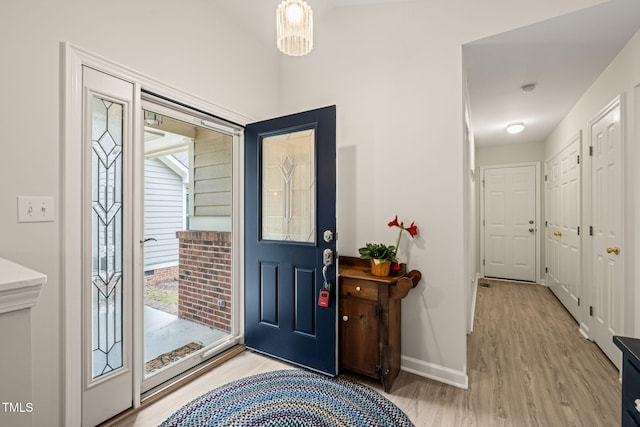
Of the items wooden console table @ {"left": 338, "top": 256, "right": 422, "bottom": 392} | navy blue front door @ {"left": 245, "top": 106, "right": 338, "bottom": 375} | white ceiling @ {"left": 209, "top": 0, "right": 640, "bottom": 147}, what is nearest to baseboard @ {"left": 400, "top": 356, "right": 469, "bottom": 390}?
wooden console table @ {"left": 338, "top": 256, "right": 422, "bottom": 392}

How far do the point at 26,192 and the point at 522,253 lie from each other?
20.5ft

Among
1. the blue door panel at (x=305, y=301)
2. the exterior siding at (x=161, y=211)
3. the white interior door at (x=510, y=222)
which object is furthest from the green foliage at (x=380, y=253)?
the white interior door at (x=510, y=222)

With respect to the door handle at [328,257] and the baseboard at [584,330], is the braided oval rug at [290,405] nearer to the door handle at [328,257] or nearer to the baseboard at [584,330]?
the door handle at [328,257]

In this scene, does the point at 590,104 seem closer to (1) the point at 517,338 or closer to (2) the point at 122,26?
(1) the point at 517,338

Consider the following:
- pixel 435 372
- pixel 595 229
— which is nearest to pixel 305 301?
pixel 435 372

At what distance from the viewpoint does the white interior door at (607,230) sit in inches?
87.0

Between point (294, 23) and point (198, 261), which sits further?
point (198, 261)

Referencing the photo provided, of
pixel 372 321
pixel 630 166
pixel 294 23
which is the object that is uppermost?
pixel 294 23

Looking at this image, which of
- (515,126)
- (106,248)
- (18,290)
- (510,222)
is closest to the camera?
(18,290)

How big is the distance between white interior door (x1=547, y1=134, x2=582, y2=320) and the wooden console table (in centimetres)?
242

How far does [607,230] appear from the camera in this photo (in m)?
2.41

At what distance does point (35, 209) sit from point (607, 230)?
3945mm

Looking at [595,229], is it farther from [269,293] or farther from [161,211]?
[161,211]

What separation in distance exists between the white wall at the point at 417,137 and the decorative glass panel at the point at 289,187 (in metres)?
0.39
